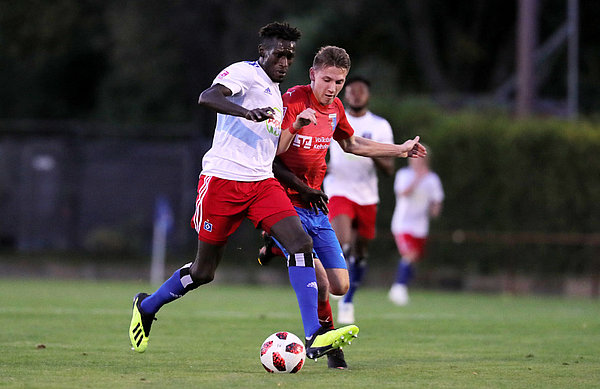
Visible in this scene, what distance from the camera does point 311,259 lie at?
7.95 m

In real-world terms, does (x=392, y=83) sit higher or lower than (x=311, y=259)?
Result: higher

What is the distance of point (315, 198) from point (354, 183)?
393cm

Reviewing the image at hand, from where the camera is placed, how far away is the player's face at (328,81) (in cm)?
832

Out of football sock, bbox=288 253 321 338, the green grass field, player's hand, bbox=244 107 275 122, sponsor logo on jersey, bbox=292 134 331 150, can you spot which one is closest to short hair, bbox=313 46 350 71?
sponsor logo on jersey, bbox=292 134 331 150

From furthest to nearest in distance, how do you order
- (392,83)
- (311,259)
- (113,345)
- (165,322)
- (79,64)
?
(79,64)
(392,83)
(165,322)
(113,345)
(311,259)

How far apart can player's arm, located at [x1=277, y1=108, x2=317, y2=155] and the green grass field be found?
1.68 metres

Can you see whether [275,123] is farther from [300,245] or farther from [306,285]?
[306,285]

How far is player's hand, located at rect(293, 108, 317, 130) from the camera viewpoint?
305 inches

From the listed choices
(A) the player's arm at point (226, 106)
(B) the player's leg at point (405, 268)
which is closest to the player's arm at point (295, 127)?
(A) the player's arm at point (226, 106)

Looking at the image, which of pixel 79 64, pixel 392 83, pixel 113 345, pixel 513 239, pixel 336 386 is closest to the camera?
pixel 336 386

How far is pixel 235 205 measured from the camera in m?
8.09

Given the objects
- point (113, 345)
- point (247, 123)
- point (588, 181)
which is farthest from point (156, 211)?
point (247, 123)

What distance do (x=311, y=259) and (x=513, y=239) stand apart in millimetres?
14912

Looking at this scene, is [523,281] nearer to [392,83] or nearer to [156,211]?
[156,211]
